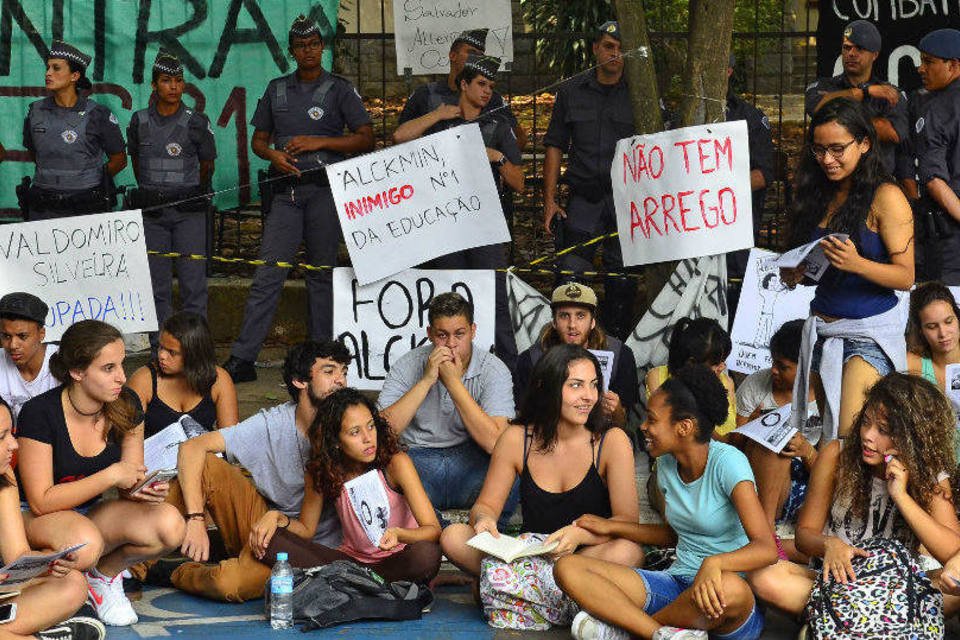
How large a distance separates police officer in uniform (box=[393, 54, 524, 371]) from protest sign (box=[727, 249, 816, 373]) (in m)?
1.22

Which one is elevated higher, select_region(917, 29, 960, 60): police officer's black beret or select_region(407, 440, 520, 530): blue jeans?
select_region(917, 29, 960, 60): police officer's black beret

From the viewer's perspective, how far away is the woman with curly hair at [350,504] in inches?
283

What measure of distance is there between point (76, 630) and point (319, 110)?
4306mm

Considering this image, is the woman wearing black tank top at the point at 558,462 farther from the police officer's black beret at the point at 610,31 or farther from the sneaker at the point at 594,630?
the police officer's black beret at the point at 610,31

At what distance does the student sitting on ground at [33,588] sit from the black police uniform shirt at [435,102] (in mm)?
4021

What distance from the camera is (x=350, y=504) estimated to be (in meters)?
7.24

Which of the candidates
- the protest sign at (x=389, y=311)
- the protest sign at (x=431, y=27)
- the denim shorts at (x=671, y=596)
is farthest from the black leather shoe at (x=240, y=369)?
the denim shorts at (x=671, y=596)

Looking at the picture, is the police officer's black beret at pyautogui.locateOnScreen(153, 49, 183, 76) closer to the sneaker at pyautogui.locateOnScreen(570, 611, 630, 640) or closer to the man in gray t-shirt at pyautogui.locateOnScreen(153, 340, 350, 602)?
the man in gray t-shirt at pyautogui.locateOnScreen(153, 340, 350, 602)

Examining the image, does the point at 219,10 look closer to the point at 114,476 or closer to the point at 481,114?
the point at 481,114

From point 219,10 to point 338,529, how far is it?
496 centimetres

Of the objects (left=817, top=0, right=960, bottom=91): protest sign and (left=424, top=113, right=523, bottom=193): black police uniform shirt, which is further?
(left=817, top=0, right=960, bottom=91): protest sign

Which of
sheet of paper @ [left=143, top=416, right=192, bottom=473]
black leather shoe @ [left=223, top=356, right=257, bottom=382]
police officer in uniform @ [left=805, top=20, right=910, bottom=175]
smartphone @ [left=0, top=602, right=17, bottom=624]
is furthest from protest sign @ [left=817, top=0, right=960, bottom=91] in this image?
smartphone @ [left=0, top=602, right=17, bottom=624]

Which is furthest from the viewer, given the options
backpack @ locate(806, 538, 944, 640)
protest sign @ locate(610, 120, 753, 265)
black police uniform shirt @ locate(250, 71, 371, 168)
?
black police uniform shirt @ locate(250, 71, 371, 168)

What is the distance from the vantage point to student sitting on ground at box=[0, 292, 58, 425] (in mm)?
8039
